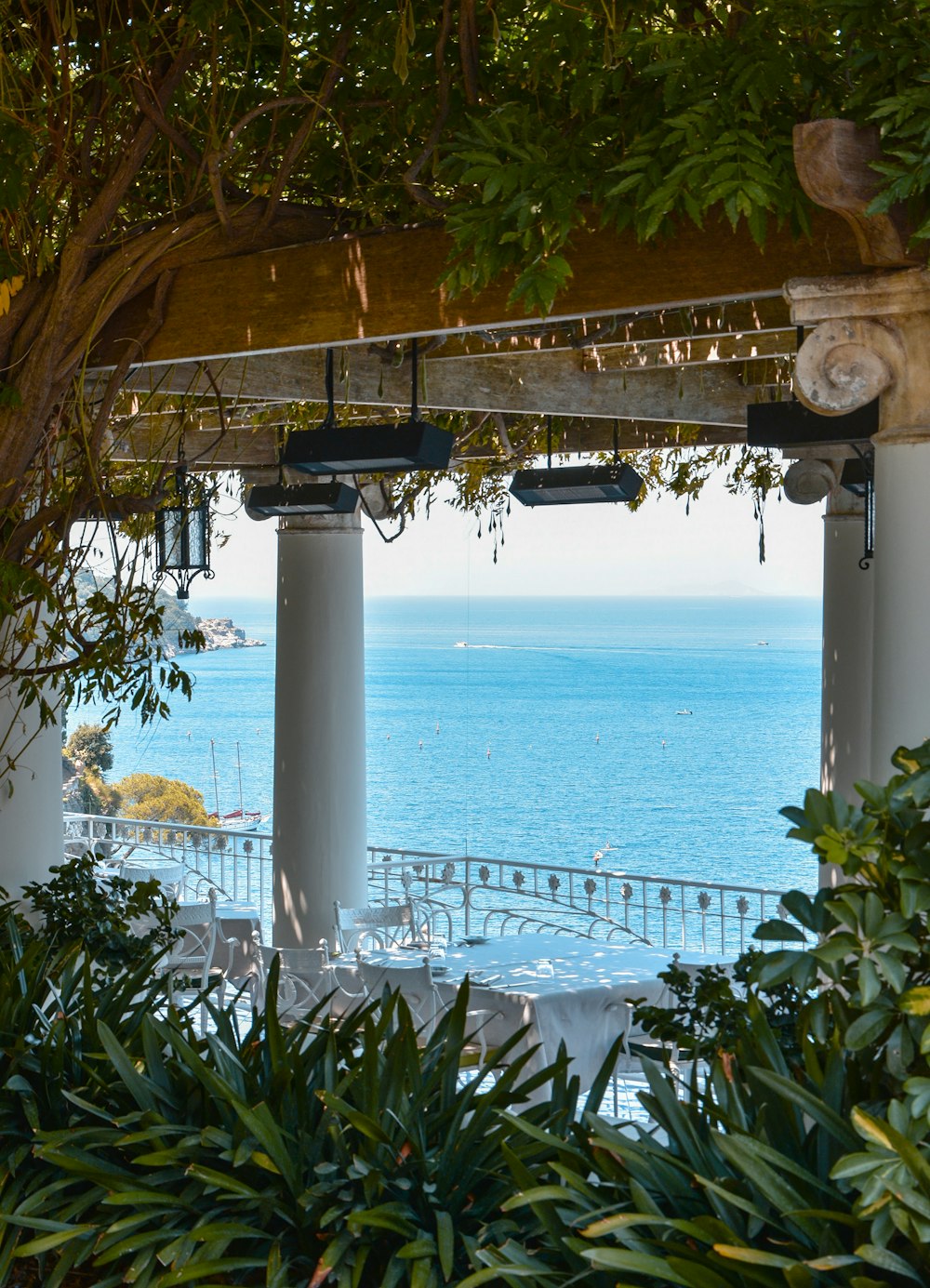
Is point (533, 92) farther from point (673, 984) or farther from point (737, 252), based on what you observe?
point (673, 984)

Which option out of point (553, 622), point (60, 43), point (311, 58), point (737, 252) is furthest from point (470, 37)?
point (553, 622)

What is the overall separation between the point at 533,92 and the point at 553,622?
7922 cm

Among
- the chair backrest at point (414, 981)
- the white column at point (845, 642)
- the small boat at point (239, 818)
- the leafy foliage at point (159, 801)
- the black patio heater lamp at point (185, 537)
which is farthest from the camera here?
the small boat at point (239, 818)

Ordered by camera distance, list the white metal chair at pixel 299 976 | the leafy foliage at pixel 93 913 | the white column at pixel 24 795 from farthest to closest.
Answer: the white metal chair at pixel 299 976 → the white column at pixel 24 795 → the leafy foliage at pixel 93 913

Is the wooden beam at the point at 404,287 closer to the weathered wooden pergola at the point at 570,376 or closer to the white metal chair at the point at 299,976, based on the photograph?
the weathered wooden pergola at the point at 570,376

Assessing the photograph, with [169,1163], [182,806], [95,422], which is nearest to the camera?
[169,1163]

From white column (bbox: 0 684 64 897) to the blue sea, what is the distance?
2973cm

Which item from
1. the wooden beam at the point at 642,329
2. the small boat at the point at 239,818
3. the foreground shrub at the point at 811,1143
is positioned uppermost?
the wooden beam at the point at 642,329

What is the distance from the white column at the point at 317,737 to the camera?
8016 mm

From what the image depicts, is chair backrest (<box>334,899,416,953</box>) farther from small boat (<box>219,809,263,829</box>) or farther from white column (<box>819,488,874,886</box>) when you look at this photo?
small boat (<box>219,809,263,829</box>)

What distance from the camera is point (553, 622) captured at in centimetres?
8262

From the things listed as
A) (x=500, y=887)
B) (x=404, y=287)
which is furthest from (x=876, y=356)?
(x=500, y=887)

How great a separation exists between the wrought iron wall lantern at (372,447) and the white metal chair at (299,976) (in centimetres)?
263

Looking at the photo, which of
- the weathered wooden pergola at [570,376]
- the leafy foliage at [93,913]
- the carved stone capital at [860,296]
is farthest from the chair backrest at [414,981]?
the carved stone capital at [860,296]
